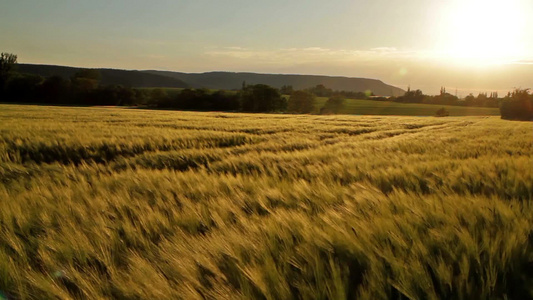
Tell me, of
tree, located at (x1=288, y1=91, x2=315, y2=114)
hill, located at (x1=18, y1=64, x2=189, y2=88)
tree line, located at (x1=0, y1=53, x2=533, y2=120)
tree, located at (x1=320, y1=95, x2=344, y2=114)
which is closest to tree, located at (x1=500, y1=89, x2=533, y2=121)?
tree line, located at (x1=0, y1=53, x2=533, y2=120)

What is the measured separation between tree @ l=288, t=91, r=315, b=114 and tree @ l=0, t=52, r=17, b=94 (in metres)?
61.4

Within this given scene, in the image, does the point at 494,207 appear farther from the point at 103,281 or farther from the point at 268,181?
the point at 103,281

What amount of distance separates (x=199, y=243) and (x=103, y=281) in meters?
0.40

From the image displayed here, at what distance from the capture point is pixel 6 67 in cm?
6694

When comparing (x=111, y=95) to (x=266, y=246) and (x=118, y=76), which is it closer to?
(x=266, y=246)

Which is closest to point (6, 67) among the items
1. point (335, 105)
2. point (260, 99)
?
point (260, 99)

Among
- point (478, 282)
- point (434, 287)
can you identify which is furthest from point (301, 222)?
point (478, 282)

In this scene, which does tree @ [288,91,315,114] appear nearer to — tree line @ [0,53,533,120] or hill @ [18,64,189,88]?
tree line @ [0,53,533,120]

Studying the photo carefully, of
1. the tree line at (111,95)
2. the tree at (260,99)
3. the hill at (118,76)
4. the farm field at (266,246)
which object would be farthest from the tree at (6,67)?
the farm field at (266,246)

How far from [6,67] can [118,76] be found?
97922mm

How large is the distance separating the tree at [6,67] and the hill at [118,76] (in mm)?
65661

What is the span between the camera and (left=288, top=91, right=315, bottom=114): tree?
3024 inches

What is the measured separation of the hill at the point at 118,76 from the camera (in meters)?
136

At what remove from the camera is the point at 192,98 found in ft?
226
